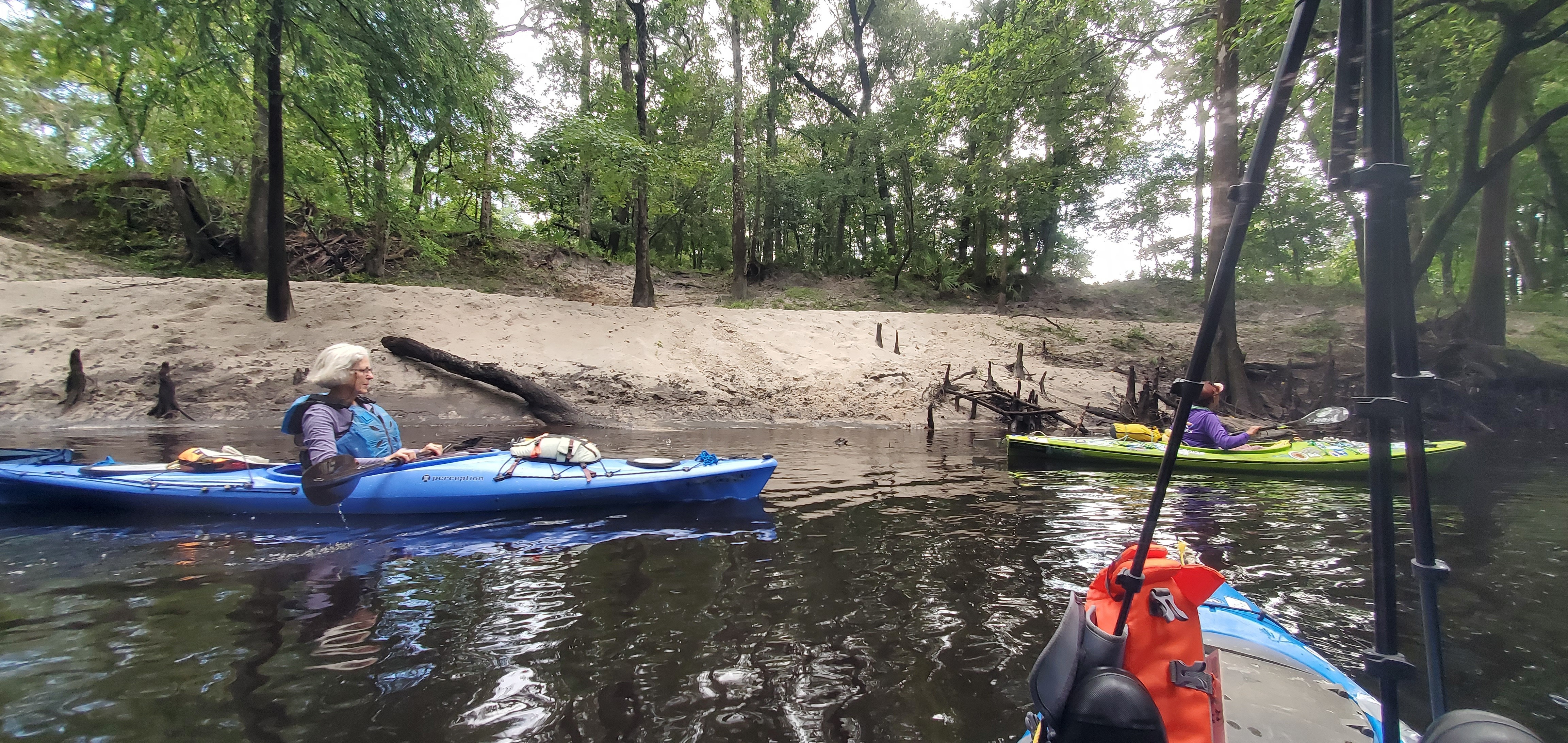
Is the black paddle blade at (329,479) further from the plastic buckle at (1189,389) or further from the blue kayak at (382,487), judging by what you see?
the plastic buckle at (1189,389)

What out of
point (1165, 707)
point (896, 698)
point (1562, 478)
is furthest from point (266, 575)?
point (1562, 478)

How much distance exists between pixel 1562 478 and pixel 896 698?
10180 millimetres

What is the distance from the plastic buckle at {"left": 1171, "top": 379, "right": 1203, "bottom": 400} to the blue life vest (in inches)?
204

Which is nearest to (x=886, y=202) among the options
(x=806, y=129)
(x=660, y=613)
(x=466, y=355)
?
(x=806, y=129)

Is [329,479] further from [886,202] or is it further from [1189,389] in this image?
[886,202]

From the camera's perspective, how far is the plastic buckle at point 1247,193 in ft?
4.74

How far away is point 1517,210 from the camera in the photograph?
63.6 feet

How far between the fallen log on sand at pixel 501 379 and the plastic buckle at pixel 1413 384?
1087 centimetres

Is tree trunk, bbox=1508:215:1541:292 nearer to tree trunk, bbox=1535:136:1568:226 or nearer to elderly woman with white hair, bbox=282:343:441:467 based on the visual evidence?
tree trunk, bbox=1535:136:1568:226

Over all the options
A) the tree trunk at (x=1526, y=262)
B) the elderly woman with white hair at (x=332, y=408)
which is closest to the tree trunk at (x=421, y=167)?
the elderly woman with white hair at (x=332, y=408)

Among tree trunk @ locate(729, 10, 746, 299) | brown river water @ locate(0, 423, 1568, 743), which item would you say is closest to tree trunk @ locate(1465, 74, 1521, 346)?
brown river water @ locate(0, 423, 1568, 743)

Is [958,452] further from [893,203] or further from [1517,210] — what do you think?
[1517,210]

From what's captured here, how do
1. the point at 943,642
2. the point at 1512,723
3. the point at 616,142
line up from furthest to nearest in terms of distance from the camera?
1. the point at 616,142
2. the point at 943,642
3. the point at 1512,723

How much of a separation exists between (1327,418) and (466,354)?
41.6 ft
